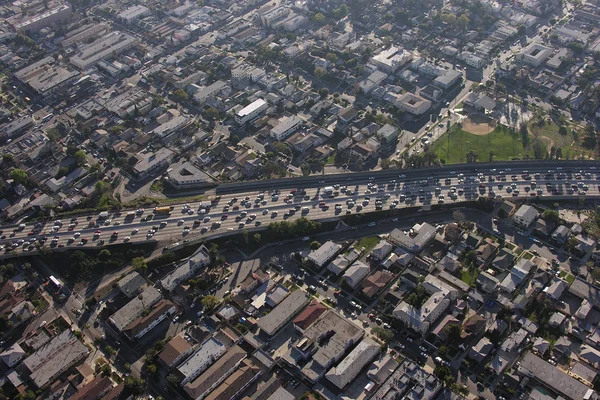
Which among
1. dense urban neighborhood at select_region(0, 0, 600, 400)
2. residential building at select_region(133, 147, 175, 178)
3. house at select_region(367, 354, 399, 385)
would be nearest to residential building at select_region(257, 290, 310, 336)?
dense urban neighborhood at select_region(0, 0, 600, 400)

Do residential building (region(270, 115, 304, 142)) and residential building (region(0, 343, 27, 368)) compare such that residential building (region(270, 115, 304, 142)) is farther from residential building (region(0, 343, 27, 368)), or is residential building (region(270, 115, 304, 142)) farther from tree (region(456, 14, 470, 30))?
residential building (region(0, 343, 27, 368))

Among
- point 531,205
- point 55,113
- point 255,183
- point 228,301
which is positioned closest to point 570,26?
point 531,205

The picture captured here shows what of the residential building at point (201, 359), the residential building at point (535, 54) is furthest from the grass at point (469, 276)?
the residential building at point (535, 54)

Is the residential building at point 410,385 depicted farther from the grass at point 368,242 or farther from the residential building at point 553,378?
the grass at point 368,242

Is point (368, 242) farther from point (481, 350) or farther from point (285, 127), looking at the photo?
point (285, 127)

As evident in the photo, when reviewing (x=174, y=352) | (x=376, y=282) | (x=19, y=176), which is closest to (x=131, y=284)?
(x=174, y=352)
